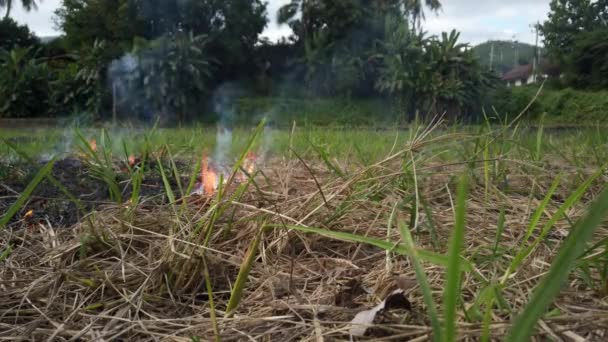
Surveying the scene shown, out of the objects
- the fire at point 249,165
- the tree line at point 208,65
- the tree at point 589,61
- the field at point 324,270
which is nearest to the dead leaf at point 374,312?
the field at point 324,270

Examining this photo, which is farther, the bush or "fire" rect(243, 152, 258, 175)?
the bush

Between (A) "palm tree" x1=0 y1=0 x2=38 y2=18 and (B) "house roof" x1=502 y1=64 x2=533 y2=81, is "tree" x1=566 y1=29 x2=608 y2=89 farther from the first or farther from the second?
(A) "palm tree" x1=0 y1=0 x2=38 y2=18

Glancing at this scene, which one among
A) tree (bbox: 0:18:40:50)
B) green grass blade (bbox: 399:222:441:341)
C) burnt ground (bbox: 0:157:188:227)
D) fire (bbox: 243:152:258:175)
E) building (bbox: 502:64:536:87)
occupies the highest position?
tree (bbox: 0:18:40:50)

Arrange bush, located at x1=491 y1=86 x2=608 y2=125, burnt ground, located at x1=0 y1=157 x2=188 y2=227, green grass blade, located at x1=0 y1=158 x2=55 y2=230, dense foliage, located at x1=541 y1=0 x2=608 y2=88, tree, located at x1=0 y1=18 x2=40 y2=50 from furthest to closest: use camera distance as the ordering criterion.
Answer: tree, located at x1=0 y1=18 x2=40 y2=50
bush, located at x1=491 y1=86 x2=608 y2=125
dense foliage, located at x1=541 y1=0 x2=608 y2=88
burnt ground, located at x1=0 y1=157 x2=188 y2=227
green grass blade, located at x1=0 y1=158 x2=55 y2=230

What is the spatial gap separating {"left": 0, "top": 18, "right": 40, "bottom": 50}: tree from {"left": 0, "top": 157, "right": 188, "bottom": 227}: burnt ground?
2212cm

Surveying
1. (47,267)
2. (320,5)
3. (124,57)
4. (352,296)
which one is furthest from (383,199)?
(320,5)

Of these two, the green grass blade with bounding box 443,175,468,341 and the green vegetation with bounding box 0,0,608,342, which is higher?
the green grass blade with bounding box 443,175,468,341

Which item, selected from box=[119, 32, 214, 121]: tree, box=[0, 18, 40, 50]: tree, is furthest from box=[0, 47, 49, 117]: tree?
box=[0, 18, 40, 50]: tree

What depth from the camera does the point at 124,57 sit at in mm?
13906

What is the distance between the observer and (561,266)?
Answer: 0.35m

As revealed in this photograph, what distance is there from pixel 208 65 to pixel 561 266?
1451cm

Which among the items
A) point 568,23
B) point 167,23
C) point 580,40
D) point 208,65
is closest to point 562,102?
point 580,40

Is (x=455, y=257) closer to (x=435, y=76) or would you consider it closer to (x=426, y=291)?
(x=426, y=291)

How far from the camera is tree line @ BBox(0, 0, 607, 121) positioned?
13.1m
